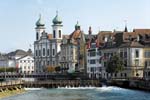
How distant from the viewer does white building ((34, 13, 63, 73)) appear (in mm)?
175000

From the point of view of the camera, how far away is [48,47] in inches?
6978

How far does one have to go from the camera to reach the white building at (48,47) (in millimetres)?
175000

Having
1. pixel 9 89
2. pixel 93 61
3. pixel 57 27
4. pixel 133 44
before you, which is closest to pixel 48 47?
pixel 57 27

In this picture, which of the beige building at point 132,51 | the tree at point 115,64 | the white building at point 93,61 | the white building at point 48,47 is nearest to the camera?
the tree at point 115,64

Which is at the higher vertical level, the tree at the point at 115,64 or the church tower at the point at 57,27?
the church tower at the point at 57,27

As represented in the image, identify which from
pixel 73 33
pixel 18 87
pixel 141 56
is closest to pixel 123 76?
pixel 141 56

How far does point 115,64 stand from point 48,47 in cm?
6578

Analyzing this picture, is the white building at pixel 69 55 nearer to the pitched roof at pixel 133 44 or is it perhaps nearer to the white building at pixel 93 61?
the white building at pixel 93 61

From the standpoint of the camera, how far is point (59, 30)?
582 feet

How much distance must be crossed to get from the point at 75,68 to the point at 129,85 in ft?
190

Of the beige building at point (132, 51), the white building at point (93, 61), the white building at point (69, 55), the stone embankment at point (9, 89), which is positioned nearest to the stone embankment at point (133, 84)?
the beige building at point (132, 51)

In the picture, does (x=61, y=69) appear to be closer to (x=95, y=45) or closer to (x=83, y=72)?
(x=83, y=72)

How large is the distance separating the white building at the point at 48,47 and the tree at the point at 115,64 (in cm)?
5818

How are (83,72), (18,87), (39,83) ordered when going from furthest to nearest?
(83,72), (39,83), (18,87)
